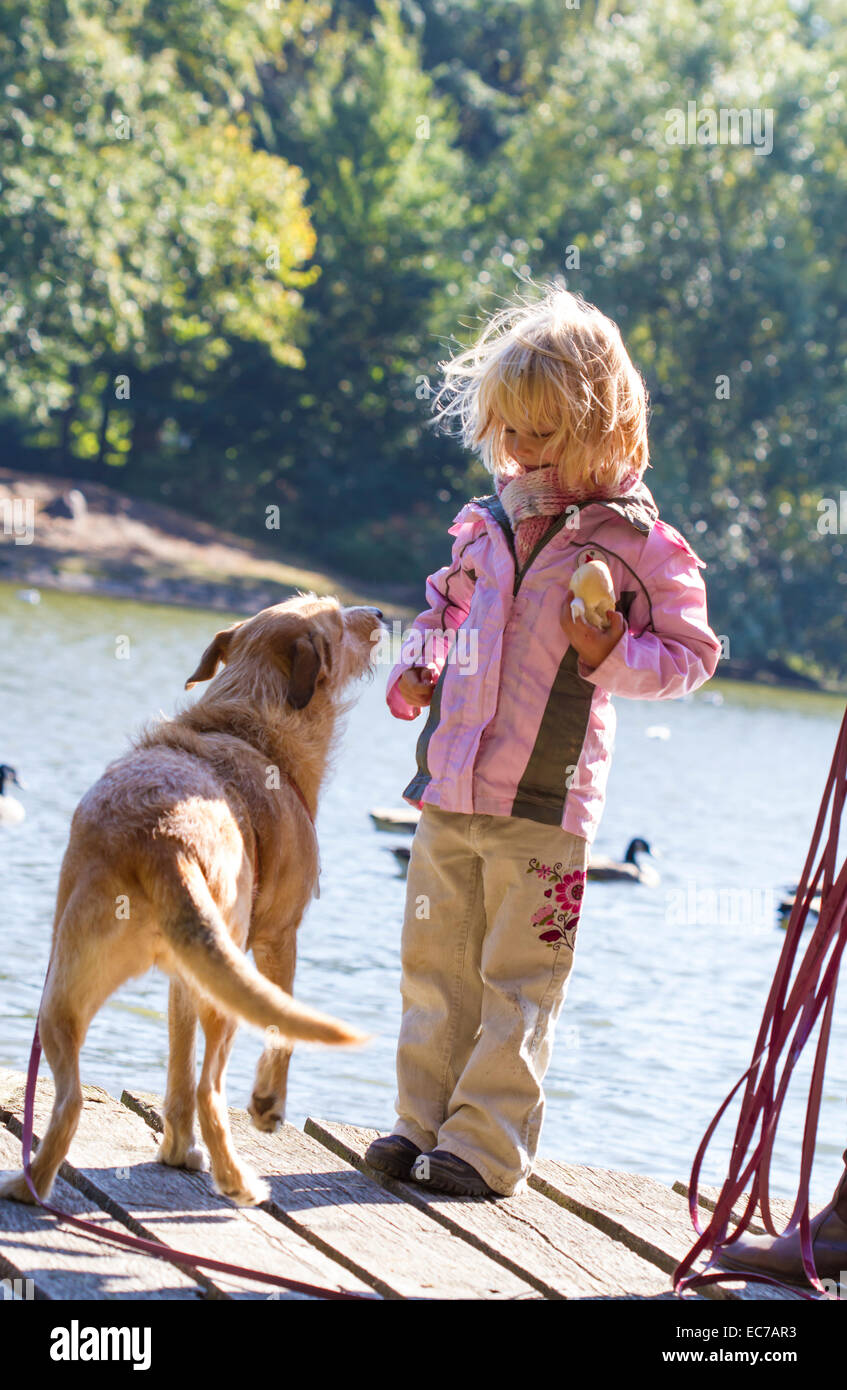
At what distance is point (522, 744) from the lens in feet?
13.4

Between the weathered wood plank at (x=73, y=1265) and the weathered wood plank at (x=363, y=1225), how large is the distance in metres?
0.44

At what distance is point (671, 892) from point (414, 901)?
841 centimetres

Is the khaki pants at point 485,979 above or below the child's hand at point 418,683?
below

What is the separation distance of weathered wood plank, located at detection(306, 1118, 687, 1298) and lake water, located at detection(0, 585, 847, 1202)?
0.68 metres

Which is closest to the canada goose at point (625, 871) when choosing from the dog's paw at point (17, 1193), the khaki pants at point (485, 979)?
the khaki pants at point (485, 979)

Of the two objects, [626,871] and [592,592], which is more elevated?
[592,592]

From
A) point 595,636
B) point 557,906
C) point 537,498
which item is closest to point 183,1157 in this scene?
point 557,906

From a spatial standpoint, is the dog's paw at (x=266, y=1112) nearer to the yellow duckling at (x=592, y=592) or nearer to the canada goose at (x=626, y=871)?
the yellow duckling at (x=592, y=592)

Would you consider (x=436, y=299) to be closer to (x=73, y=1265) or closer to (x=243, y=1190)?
(x=243, y=1190)

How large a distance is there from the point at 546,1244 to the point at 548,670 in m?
1.44

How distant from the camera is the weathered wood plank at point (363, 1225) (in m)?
3.42

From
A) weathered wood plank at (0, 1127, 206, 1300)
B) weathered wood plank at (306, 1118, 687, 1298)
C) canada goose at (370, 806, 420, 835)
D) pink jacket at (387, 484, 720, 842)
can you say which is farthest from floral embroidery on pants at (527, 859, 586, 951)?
canada goose at (370, 806, 420, 835)

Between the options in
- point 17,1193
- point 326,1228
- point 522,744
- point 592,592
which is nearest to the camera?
point 17,1193
